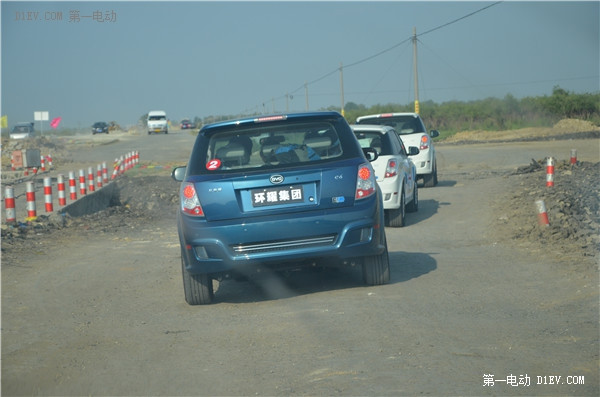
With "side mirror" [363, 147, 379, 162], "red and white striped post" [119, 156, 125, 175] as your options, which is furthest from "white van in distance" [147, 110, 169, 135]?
"side mirror" [363, 147, 379, 162]

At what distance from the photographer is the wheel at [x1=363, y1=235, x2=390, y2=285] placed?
7934mm

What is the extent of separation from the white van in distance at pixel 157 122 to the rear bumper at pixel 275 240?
80678 mm

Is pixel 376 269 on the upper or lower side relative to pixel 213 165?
lower

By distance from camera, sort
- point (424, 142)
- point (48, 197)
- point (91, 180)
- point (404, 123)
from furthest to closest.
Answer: point (91, 180)
point (404, 123)
point (424, 142)
point (48, 197)

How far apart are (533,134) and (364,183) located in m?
38.7

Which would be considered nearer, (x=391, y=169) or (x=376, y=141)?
(x=391, y=169)

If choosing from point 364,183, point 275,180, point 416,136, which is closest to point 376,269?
point 364,183

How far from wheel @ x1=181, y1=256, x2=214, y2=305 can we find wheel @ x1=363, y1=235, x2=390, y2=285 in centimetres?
155

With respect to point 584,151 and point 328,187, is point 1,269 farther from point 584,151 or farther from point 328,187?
point 584,151

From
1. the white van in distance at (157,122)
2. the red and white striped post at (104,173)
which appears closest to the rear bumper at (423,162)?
the red and white striped post at (104,173)

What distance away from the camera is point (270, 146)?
7.68 m

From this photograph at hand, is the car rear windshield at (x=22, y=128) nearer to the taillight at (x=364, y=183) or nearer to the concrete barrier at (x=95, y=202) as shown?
the concrete barrier at (x=95, y=202)

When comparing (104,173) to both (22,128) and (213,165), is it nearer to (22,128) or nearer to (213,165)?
(213,165)

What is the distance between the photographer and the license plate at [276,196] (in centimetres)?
730
